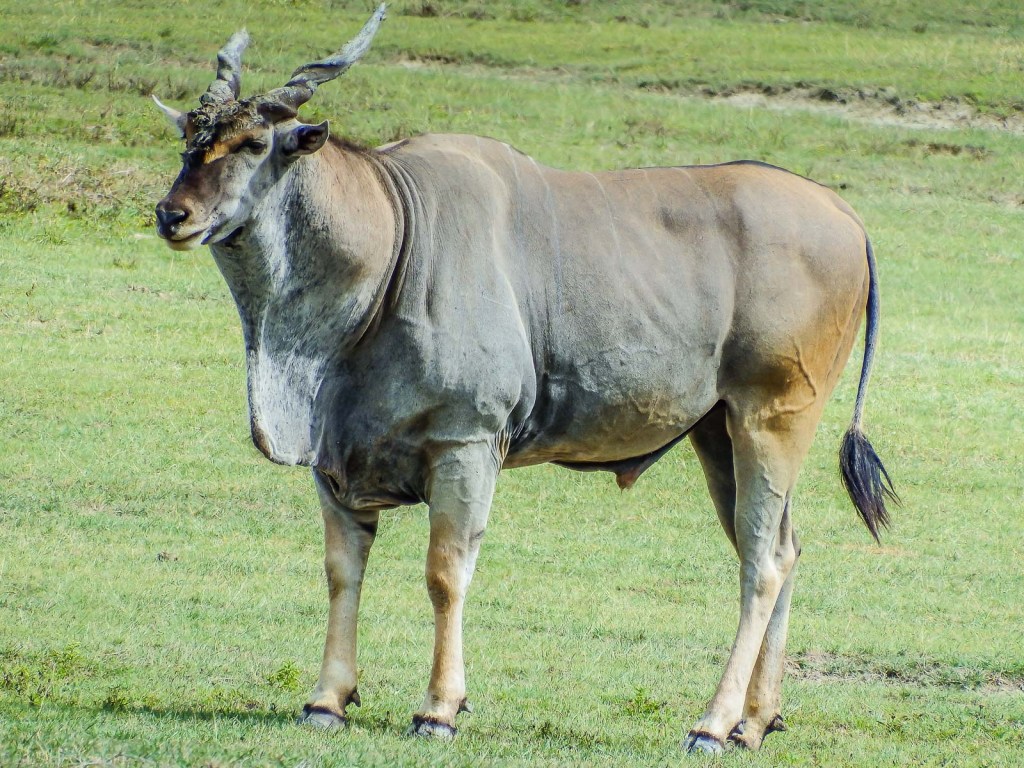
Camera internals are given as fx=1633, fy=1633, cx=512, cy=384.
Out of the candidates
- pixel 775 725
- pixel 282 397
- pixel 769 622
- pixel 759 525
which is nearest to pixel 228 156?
pixel 282 397

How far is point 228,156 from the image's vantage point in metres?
5.55

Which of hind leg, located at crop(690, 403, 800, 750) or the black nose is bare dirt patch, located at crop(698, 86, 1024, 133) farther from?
the black nose

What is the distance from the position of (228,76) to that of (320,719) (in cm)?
242

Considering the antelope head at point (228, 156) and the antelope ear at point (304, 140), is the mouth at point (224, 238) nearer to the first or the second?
the antelope head at point (228, 156)

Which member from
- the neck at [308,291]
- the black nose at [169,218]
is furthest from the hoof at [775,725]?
the black nose at [169,218]

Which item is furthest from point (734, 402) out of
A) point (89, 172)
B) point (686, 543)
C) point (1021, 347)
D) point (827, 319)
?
point (89, 172)

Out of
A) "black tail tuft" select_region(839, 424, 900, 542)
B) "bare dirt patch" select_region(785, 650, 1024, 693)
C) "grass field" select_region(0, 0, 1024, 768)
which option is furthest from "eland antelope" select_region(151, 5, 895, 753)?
"bare dirt patch" select_region(785, 650, 1024, 693)

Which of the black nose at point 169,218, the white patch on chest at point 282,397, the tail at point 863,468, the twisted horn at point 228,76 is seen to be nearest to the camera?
the black nose at point 169,218

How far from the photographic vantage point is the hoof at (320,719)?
20.2 ft

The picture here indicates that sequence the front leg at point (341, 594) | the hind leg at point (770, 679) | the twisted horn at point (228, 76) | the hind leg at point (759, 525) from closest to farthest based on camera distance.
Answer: the twisted horn at point (228, 76)
the front leg at point (341, 594)
the hind leg at point (759, 525)
the hind leg at point (770, 679)

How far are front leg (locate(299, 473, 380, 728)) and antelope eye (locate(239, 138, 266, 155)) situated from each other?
1378mm

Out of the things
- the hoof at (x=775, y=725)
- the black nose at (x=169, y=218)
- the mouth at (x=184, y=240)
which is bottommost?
the hoof at (x=775, y=725)

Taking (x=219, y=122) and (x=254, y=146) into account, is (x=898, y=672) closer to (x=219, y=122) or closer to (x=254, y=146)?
(x=254, y=146)

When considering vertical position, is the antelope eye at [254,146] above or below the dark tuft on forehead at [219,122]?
below
